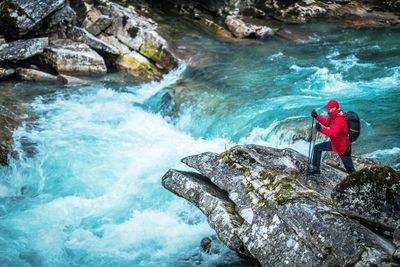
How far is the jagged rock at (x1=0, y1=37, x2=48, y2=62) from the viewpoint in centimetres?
1989

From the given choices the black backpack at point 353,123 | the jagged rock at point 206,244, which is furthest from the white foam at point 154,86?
the black backpack at point 353,123

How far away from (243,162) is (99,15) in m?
18.8

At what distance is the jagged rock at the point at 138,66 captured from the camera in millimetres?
22406

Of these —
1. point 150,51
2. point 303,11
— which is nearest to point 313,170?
point 150,51

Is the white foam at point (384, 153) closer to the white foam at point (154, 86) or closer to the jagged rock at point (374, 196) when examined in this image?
the jagged rock at point (374, 196)

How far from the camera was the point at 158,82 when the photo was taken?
21.9 meters

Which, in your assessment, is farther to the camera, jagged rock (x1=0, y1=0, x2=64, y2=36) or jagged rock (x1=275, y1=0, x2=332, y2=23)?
jagged rock (x1=275, y1=0, x2=332, y2=23)

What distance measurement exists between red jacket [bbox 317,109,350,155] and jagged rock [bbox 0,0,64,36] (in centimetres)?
1699

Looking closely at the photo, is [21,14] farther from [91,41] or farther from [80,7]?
[80,7]

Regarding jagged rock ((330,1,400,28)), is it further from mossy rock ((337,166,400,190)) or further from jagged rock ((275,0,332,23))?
mossy rock ((337,166,400,190))

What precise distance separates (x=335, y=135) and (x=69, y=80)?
14824 millimetres

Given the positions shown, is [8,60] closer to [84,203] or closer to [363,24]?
[84,203]

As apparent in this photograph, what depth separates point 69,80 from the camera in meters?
20.5

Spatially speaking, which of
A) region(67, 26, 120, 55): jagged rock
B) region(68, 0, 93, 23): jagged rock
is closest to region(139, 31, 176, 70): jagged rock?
region(67, 26, 120, 55): jagged rock
